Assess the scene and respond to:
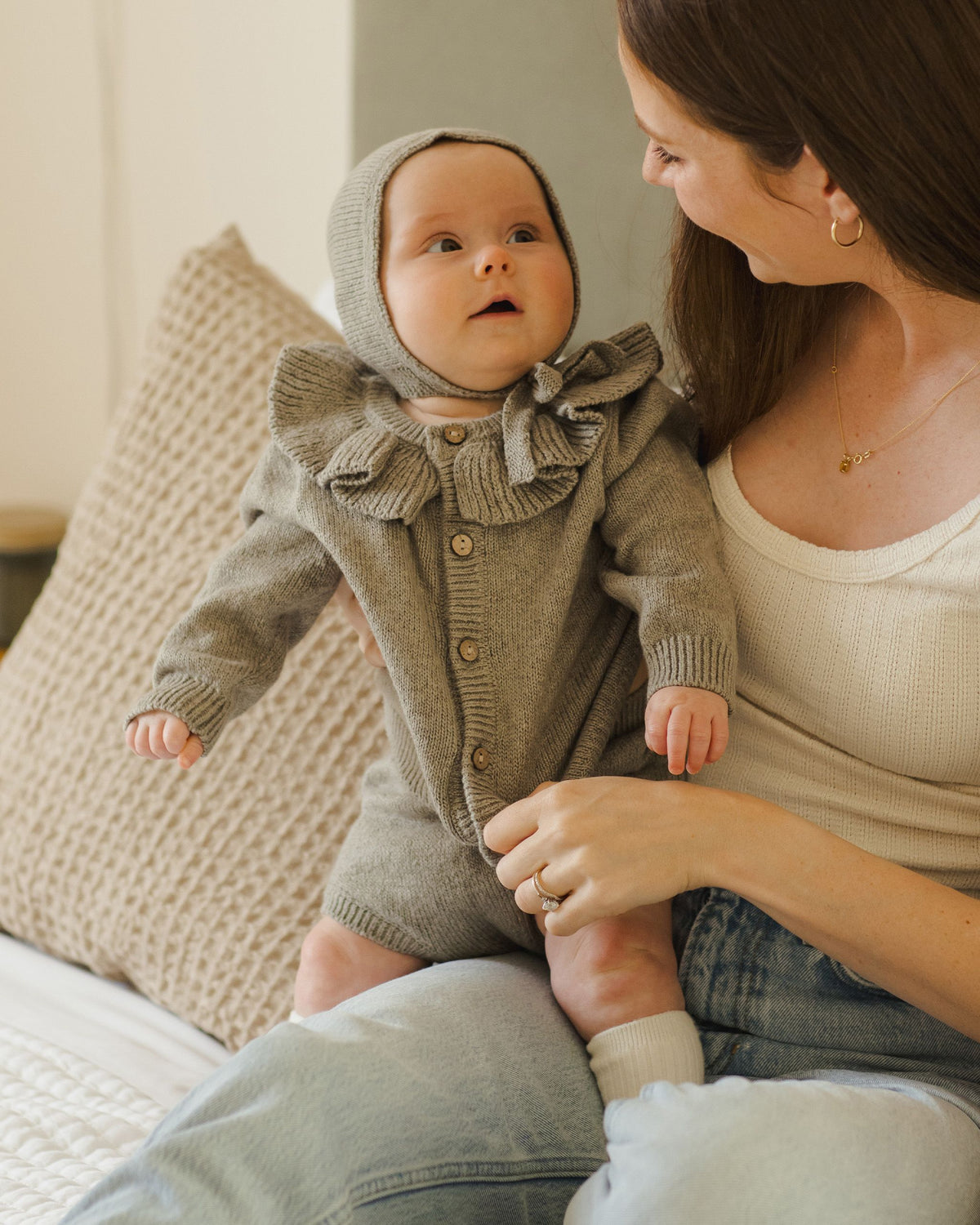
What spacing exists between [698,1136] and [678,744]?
271 millimetres

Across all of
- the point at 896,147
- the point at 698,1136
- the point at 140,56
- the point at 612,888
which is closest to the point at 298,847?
the point at 612,888

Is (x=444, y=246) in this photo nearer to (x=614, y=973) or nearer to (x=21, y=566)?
(x=614, y=973)

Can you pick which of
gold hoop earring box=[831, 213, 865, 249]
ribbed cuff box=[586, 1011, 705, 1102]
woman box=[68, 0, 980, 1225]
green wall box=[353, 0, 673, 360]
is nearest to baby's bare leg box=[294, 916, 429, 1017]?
woman box=[68, 0, 980, 1225]

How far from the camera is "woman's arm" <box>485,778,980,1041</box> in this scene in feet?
Result: 2.87

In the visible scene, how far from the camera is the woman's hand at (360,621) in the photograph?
1074mm

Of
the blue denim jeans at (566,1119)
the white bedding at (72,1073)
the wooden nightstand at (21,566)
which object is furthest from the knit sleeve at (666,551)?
the wooden nightstand at (21,566)

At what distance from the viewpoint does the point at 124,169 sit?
2.47m

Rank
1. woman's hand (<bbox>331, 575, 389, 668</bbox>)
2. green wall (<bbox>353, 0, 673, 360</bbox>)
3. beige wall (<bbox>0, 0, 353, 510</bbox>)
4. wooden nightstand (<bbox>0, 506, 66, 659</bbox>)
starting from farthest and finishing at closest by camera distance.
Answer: wooden nightstand (<bbox>0, 506, 66, 659</bbox>) → beige wall (<bbox>0, 0, 353, 510</bbox>) → green wall (<bbox>353, 0, 673, 360</bbox>) → woman's hand (<bbox>331, 575, 389, 668</bbox>)

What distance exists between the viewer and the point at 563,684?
105 cm

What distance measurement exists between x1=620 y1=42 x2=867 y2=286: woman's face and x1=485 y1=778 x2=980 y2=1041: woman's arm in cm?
42

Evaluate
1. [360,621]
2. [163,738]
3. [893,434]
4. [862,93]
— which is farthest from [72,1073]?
[862,93]

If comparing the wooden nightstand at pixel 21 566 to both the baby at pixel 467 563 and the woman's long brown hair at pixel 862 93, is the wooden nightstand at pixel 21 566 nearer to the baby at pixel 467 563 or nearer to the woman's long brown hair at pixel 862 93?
the baby at pixel 467 563

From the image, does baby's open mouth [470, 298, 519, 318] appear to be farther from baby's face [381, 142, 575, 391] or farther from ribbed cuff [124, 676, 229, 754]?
ribbed cuff [124, 676, 229, 754]

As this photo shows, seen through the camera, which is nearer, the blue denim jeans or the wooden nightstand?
the blue denim jeans
